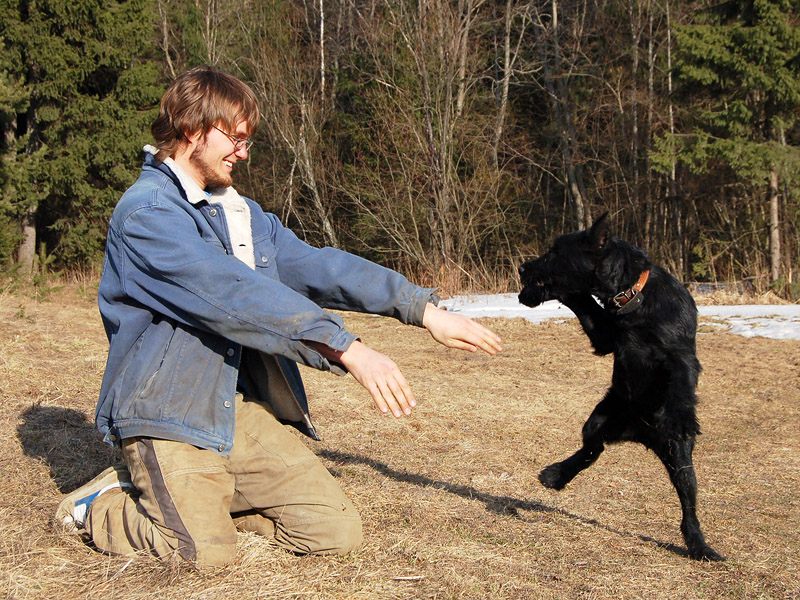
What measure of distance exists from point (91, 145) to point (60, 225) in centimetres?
218

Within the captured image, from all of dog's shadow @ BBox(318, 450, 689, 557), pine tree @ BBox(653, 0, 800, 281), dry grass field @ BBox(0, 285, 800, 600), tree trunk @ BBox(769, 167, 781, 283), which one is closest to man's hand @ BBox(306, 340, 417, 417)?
dry grass field @ BBox(0, 285, 800, 600)

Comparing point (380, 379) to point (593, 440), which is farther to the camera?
point (593, 440)

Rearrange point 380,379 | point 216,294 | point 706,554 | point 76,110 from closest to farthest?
point 380,379
point 216,294
point 706,554
point 76,110

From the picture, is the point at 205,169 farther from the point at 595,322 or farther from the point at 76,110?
the point at 76,110

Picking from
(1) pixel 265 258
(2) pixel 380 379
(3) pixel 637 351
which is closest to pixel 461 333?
(2) pixel 380 379

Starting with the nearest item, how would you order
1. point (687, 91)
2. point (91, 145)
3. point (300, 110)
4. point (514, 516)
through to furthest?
point (514, 516) < point (687, 91) < point (91, 145) < point (300, 110)

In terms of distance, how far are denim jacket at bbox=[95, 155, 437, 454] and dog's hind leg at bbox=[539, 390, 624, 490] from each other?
1.33 m

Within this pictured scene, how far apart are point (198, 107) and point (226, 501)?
1.41 m

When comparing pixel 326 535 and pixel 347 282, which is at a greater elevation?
pixel 347 282

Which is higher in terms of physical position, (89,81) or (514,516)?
(89,81)

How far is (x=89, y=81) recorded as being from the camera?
17.5 metres

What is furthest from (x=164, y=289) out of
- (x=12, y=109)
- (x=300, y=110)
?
(x=300, y=110)

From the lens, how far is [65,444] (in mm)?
3818

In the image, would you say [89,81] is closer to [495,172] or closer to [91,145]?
[91,145]
